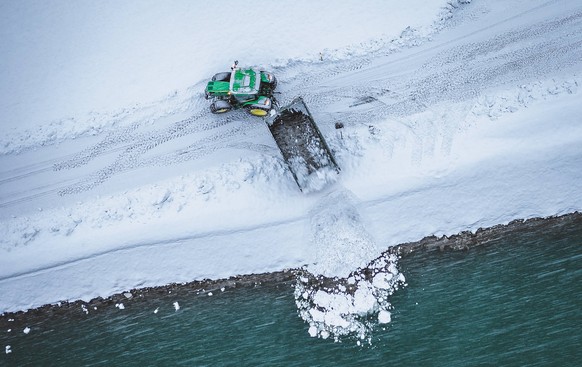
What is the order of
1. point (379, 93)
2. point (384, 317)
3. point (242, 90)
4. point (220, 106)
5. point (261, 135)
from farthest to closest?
point (261, 135)
point (379, 93)
point (220, 106)
point (384, 317)
point (242, 90)

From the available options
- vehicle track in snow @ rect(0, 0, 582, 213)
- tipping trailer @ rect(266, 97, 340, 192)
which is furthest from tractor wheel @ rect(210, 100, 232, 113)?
tipping trailer @ rect(266, 97, 340, 192)

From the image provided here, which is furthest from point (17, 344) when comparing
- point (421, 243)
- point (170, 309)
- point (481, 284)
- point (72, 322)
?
point (481, 284)

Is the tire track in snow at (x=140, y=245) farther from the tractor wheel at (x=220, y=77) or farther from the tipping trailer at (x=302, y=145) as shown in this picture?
the tractor wheel at (x=220, y=77)

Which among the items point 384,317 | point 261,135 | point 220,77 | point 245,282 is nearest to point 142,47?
point 220,77

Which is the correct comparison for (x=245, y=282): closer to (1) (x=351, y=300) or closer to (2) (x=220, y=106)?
(1) (x=351, y=300)

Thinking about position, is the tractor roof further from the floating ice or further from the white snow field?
the floating ice

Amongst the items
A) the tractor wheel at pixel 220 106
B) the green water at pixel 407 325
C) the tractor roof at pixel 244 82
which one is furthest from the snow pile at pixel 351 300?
the tractor roof at pixel 244 82
